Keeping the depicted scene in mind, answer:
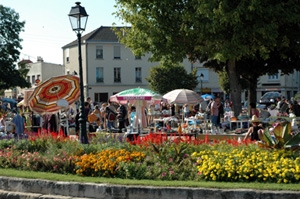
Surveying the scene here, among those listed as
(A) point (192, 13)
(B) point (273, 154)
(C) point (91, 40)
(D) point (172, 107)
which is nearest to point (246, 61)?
(D) point (172, 107)

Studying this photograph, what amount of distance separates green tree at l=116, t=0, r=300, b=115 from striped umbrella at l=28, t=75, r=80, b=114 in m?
6.18

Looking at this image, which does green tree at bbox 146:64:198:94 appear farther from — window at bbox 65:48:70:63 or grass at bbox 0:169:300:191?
grass at bbox 0:169:300:191

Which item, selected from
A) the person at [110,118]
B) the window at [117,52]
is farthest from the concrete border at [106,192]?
→ the window at [117,52]

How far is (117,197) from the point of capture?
8.93 meters

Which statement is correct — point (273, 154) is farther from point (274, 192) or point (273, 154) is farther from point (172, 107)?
point (172, 107)

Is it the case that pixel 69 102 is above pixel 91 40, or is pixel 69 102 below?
below

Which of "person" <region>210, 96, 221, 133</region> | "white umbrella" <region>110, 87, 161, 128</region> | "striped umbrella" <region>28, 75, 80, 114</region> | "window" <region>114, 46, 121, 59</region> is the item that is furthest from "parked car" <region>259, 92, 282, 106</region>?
"striped umbrella" <region>28, 75, 80, 114</region>

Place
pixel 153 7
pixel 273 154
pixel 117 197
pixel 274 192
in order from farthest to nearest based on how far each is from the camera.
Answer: pixel 153 7 < pixel 273 154 < pixel 117 197 < pixel 274 192

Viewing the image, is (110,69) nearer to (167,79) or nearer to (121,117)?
(167,79)

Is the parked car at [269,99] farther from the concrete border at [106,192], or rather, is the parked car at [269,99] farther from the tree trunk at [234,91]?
the concrete border at [106,192]

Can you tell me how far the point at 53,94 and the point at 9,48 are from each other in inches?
1557

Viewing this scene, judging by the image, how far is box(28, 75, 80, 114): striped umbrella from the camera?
59.0 ft

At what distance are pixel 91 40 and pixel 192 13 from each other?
4193 cm

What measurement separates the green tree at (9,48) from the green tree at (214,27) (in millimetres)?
31785
